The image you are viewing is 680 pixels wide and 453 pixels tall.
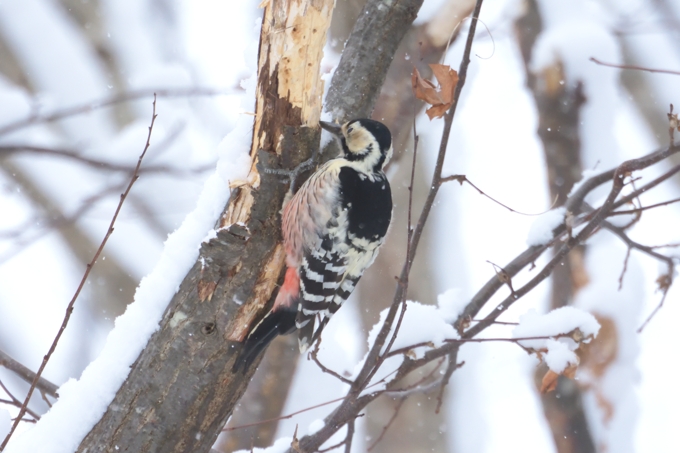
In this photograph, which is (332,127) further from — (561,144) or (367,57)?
(561,144)

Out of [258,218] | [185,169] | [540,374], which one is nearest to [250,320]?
[258,218]

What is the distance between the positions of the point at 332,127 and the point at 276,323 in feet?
2.58

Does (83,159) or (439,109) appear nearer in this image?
(439,109)

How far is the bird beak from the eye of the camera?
6.93ft

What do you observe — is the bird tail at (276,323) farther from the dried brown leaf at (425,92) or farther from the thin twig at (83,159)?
the thin twig at (83,159)

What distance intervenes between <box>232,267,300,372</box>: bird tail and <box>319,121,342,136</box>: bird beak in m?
0.56

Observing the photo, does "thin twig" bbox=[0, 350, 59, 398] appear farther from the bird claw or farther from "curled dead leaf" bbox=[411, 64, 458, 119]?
"curled dead leaf" bbox=[411, 64, 458, 119]

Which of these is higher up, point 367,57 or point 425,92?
point 367,57

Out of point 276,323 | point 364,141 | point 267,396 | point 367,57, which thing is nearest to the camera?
point 276,323

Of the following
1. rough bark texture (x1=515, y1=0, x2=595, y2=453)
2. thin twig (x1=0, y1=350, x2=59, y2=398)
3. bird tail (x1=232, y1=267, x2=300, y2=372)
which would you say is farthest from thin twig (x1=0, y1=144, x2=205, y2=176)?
rough bark texture (x1=515, y1=0, x2=595, y2=453)

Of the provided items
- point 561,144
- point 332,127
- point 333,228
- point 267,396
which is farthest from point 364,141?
point 561,144

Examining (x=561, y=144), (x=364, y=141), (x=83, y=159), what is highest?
(x=561, y=144)

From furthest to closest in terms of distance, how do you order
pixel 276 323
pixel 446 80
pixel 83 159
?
pixel 83 159 → pixel 276 323 → pixel 446 80

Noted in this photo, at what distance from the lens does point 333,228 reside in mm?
2326
